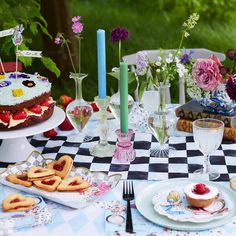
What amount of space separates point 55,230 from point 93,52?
14.4 ft

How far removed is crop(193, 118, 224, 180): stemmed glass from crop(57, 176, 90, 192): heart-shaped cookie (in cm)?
35

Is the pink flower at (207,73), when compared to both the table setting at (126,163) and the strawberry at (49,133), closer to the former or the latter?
the table setting at (126,163)

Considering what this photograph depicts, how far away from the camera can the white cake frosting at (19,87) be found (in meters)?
2.02

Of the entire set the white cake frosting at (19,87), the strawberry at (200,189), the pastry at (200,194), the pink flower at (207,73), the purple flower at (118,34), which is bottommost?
the pastry at (200,194)

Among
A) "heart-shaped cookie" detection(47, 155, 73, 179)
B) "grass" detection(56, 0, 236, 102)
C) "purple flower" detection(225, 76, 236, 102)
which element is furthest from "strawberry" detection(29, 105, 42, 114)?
"grass" detection(56, 0, 236, 102)

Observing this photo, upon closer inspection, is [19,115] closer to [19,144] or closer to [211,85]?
[19,144]

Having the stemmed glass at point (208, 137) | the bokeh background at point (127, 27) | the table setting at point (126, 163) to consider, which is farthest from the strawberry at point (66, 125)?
the bokeh background at point (127, 27)

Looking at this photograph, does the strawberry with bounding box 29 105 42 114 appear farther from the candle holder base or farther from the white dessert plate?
the white dessert plate

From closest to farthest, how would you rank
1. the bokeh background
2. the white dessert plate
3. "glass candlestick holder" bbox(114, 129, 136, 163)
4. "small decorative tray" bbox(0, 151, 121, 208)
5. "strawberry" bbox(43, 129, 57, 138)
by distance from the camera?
the white dessert plate
"small decorative tray" bbox(0, 151, 121, 208)
"glass candlestick holder" bbox(114, 129, 136, 163)
"strawberry" bbox(43, 129, 57, 138)
the bokeh background

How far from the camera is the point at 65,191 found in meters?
1.71

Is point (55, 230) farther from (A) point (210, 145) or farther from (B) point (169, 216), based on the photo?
(A) point (210, 145)

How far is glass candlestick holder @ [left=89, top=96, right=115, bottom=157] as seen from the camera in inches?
80.0

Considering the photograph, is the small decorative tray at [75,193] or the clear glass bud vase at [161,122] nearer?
the small decorative tray at [75,193]

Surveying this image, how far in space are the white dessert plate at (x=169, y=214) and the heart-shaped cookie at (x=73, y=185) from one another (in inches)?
6.3
